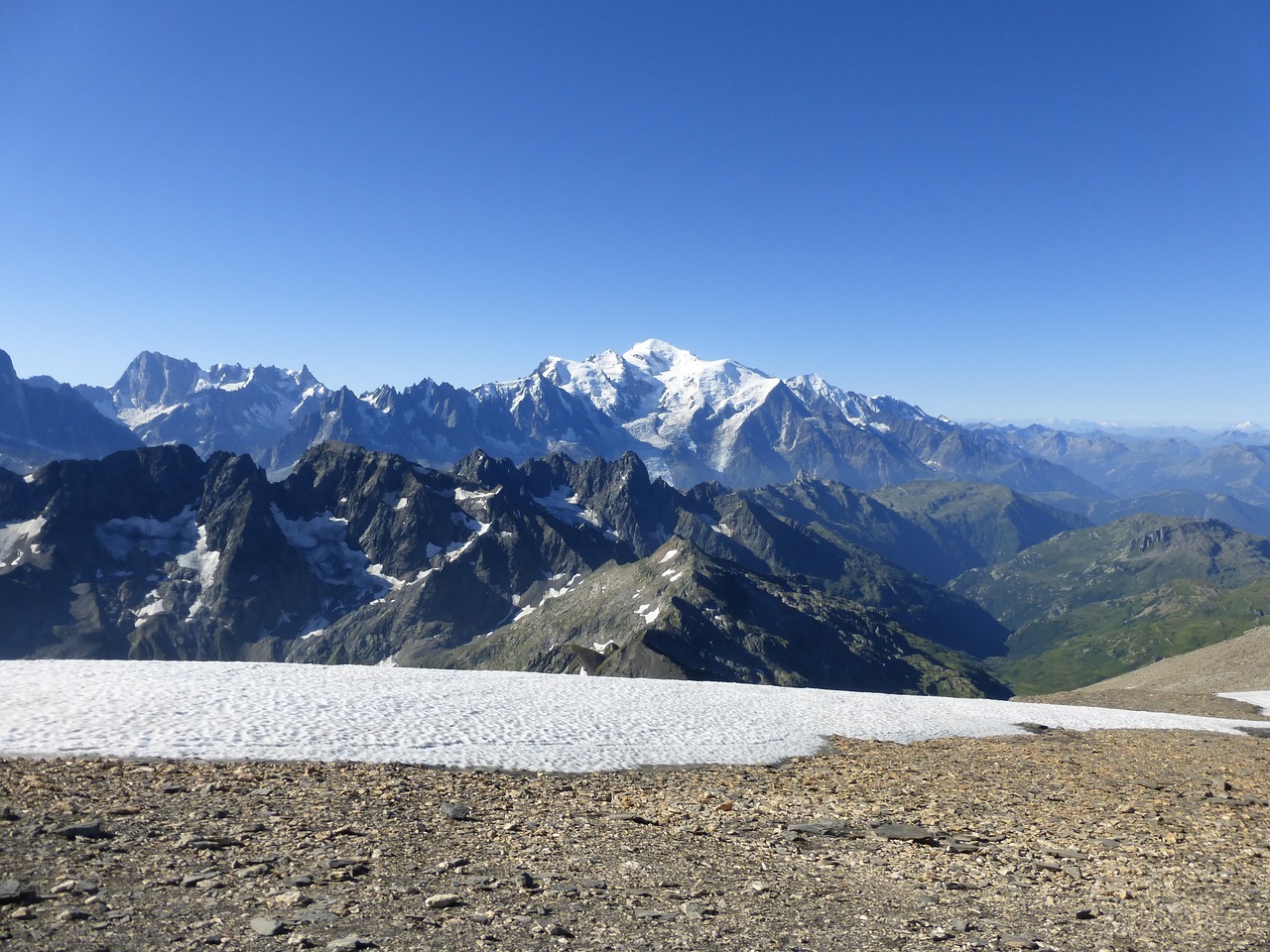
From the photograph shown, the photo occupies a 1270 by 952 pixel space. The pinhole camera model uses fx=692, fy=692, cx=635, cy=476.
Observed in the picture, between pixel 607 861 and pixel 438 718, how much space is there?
1177 cm

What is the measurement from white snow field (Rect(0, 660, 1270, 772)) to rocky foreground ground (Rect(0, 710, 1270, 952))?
1.40 m

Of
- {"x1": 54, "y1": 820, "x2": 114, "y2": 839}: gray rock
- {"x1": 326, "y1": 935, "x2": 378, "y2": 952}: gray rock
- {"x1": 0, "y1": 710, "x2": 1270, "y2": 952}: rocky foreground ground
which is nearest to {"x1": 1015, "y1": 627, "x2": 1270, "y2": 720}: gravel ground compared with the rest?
{"x1": 0, "y1": 710, "x2": 1270, "y2": 952}: rocky foreground ground

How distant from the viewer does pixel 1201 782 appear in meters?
21.5

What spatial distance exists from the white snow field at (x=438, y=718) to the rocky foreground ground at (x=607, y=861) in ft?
4.60

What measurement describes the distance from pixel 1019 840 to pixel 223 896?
51.7ft

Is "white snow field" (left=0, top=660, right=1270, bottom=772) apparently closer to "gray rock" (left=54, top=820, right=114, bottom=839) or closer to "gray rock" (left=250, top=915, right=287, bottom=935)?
"gray rock" (left=54, top=820, right=114, bottom=839)

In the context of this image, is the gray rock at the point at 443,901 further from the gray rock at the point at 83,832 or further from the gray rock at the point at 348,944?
the gray rock at the point at 83,832

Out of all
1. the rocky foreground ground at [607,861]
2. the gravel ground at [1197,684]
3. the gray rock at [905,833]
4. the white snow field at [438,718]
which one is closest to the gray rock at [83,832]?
the rocky foreground ground at [607,861]

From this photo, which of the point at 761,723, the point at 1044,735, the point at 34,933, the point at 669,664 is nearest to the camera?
the point at 34,933

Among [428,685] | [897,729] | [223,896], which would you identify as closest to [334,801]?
[223,896]

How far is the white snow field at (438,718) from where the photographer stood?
19.1 meters

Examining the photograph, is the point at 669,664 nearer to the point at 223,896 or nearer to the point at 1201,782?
the point at 1201,782

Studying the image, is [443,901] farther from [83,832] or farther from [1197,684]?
[1197,684]

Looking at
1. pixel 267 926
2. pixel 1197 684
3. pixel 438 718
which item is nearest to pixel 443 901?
pixel 267 926
